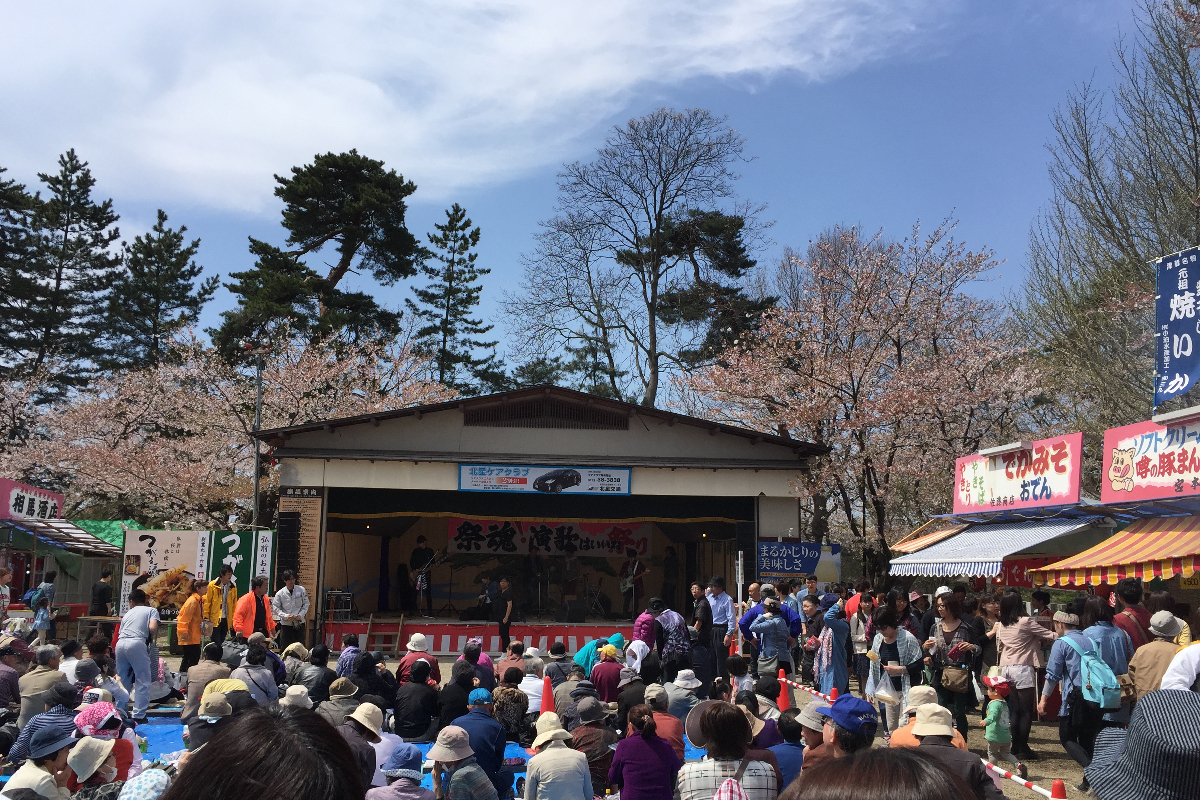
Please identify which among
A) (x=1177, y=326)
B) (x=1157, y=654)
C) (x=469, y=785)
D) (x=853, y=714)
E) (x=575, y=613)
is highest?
(x=1177, y=326)

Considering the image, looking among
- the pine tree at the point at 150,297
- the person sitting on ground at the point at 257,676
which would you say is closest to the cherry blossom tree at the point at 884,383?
the person sitting on ground at the point at 257,676

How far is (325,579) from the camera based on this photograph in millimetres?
20672

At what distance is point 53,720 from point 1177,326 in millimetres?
11694

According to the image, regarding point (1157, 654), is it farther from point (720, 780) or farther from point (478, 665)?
point (478, 665)

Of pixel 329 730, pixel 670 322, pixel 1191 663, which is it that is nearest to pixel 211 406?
pixel 670 322

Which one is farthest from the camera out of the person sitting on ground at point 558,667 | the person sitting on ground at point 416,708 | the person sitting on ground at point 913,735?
the person sitting on ground at point 558,667

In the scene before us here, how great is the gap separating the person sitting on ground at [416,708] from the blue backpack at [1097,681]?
5.73 m

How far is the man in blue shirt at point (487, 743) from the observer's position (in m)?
6.76

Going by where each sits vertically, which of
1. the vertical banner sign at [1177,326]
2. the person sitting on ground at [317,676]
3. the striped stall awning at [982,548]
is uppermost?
the vertical banner sign at [1177,326]

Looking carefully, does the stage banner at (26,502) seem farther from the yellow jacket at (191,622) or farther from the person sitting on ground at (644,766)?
the person sitting on ground at (644,766)

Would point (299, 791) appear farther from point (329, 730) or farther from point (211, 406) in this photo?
point (211, 406)

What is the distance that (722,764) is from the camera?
16.5ft

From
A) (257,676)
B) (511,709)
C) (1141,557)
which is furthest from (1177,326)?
(257,676)

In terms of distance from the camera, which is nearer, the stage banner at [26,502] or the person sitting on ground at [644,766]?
the person sitting on ground at [644,766]
